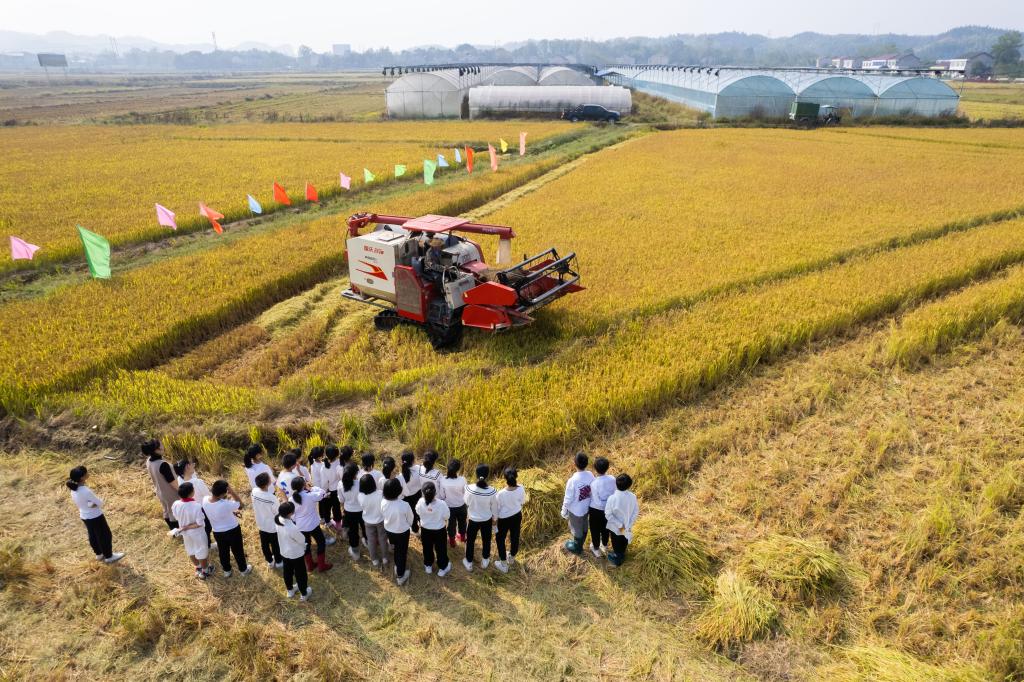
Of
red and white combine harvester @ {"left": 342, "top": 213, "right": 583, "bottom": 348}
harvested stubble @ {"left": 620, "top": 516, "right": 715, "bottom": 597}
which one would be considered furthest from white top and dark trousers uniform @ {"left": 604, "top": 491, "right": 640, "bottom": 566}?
red and white combine harvester @ {"left": 342, "top": 213, "right": 583, "bottom": 348}

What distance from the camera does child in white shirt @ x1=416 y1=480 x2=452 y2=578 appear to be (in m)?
6.21

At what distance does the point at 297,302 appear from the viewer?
13.9 meters

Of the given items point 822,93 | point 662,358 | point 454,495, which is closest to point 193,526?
point 454,495

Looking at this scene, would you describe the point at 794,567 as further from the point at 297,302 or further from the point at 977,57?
the point at 977,57

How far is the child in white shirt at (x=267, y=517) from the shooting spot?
246 inches

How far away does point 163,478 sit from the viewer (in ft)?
23.0

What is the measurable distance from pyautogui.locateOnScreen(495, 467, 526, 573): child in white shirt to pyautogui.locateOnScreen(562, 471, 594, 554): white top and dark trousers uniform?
52 cm

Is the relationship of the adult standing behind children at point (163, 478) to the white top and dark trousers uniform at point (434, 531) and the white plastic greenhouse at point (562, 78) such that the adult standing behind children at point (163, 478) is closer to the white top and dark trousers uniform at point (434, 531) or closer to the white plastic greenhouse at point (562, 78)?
the white top and dark trousers uniform at point (434, 531)

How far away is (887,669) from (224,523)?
21.4ft

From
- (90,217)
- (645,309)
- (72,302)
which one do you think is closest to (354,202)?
(90,217)

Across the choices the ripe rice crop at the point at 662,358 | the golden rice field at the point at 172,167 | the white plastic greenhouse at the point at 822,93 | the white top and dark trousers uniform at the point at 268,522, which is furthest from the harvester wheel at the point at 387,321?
the white plastic greenhouse at the point at 822,93

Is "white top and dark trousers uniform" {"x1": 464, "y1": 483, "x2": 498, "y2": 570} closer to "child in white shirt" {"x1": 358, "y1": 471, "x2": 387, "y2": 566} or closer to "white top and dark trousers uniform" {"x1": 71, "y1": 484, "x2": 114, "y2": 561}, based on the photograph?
"child in white shirt" {"x1": 358, "y1": 471, "x2": 387, "y2": 566}

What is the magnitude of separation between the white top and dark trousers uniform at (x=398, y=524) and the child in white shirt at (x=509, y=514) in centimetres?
100

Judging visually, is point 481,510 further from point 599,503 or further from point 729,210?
point 729,210
